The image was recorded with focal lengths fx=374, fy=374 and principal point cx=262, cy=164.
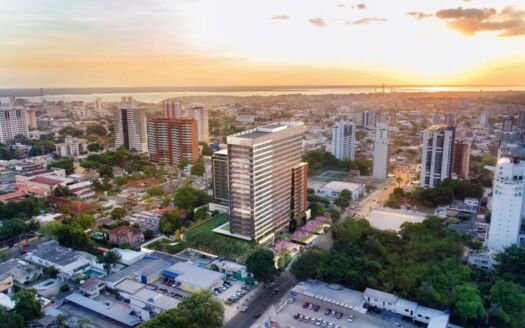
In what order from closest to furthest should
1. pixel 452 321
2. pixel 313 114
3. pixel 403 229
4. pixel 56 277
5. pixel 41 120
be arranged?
pixel 452 321 < pixel 56 277 < pixel 403 229 < pixel 41 120 < pixel 313 114

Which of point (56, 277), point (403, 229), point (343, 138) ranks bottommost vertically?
point (56, 277)

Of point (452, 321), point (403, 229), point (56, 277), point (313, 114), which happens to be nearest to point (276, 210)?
point (403, 229)

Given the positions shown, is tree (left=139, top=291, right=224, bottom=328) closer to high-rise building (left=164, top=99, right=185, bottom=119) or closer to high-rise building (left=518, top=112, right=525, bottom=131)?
high-rise building (left=518, top=112, right=525, bottom=131)

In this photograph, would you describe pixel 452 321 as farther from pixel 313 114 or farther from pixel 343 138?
pixel 313 114

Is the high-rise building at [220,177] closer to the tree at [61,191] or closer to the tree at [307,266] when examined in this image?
the tree at [307,266]

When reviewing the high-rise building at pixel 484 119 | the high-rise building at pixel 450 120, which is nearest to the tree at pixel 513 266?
the high-rise building at pixel 450 120

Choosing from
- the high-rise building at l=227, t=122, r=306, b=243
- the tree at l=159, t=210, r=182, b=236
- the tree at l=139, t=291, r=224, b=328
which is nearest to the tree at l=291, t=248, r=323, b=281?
the high-rise building at l=227, t=122, r=306, b=243

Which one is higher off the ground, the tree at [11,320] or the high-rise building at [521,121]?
the high-rise building at [521,121]
